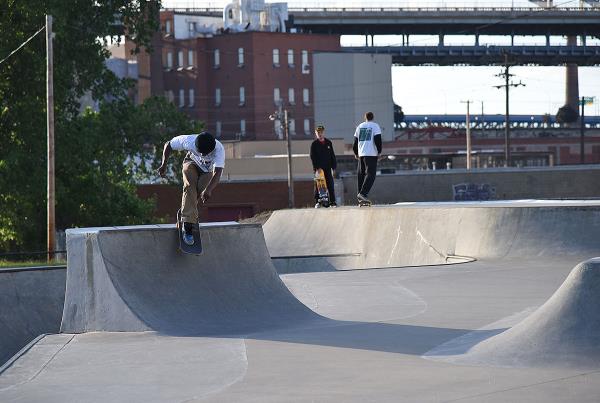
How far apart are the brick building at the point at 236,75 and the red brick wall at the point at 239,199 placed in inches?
1361

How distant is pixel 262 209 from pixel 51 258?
1468 inches

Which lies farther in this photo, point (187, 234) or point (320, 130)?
point (320, 130)

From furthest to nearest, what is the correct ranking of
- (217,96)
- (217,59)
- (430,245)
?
(217,96) < (217,59) < (430,245)

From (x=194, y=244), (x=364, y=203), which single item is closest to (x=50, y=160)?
(x=364, y=203)

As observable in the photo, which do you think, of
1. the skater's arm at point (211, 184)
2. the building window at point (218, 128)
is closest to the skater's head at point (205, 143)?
the skater's arm at point (211, 184)

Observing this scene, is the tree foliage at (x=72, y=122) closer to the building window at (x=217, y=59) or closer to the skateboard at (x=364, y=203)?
the skateboard at (x=364, y=203)

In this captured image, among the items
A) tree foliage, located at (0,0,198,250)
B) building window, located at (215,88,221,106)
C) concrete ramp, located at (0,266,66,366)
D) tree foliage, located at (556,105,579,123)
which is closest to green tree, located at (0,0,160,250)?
tree foliage, located at (0,0,198,250)

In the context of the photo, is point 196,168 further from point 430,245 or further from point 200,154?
point 430,245

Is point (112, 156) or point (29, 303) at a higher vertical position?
point (112, 156)

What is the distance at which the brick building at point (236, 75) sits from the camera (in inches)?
4006

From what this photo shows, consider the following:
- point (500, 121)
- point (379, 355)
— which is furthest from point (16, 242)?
point (500, 121)

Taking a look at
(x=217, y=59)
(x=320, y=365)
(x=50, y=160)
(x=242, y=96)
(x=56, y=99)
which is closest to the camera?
(x=320, y=365)

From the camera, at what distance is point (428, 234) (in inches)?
736

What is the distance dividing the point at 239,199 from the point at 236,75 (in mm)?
38593
